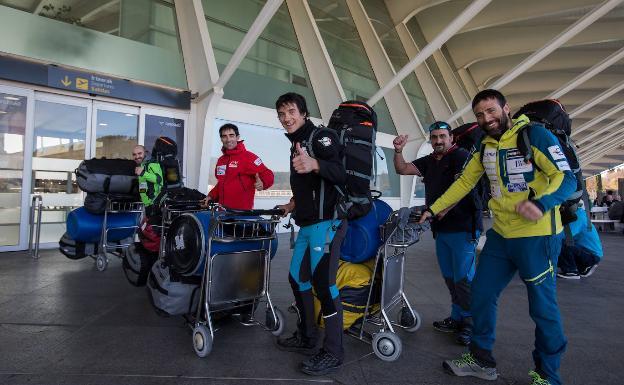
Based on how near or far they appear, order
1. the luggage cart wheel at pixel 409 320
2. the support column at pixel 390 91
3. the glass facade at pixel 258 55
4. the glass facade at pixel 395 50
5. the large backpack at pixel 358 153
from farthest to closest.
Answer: the glass facade at pixel 395 50, the support column at pixel 390 91, the glass facade at pixel 258 55, the luggage cart wheel at pixel 409 320, the large backpack at pixel 358 153

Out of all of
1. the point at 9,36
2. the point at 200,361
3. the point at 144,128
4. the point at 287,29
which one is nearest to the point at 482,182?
the point at 200,361

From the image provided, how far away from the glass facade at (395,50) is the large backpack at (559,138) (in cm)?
1486

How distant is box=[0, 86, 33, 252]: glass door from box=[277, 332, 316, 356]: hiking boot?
669cm

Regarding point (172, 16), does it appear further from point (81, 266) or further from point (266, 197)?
point (81, 266)

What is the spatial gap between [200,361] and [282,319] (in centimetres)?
71

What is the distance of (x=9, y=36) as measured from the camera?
7.13m

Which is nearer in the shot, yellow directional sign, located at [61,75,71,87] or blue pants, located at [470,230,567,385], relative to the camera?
blue pants, located at [470,230,567,385]

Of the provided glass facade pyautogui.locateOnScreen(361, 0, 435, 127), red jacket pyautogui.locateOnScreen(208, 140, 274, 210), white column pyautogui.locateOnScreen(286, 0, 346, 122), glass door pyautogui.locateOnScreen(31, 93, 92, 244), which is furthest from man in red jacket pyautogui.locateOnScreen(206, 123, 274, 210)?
glass facade pyautogui.locateOnScreen(361, 0, 435, 127)

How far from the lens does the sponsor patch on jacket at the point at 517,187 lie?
2.35 metres

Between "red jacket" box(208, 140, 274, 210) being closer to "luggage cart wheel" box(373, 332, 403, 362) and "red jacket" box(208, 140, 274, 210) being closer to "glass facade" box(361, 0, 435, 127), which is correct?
"luggage cart wheel" box(373, 332, 403, 362)

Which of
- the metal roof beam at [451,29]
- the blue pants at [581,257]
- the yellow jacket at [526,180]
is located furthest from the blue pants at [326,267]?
the metal roof beam at [451,29]

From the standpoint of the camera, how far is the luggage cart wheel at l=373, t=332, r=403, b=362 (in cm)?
274

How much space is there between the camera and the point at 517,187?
2373 mm

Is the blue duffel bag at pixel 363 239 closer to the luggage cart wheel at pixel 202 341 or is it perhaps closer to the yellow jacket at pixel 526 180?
the yellow jacket at pixel 526 180
